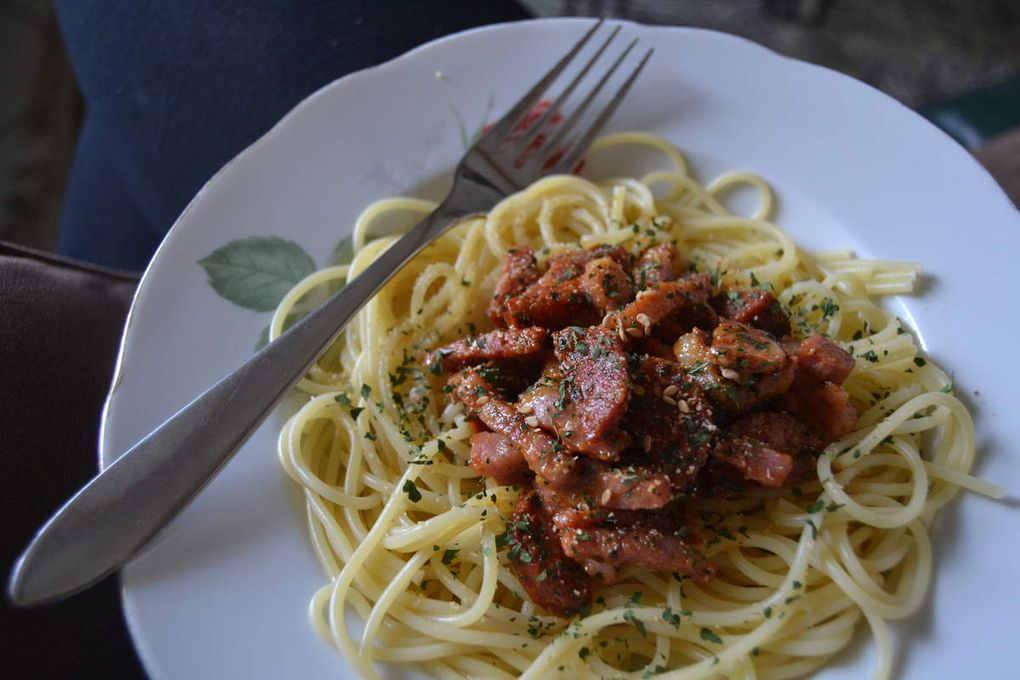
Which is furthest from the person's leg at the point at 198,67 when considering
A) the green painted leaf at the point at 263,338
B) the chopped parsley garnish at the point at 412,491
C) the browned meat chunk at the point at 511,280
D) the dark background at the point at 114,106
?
the chopped parsley garnish at the point at 412,491

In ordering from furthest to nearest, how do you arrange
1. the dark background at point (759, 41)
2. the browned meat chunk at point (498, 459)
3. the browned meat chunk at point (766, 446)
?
the dark background at point (759, 41)
the browned meat chunk at point (498, 459)
the browned meat chunk at point (766, 446)

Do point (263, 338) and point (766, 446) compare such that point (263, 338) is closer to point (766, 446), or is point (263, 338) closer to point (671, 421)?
point (671, 421)

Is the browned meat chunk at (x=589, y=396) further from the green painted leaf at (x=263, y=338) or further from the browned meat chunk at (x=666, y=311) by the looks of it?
the green painted leaf at (x=263, y=338)

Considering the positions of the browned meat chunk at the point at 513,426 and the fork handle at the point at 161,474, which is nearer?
the fork handle at the point at 161,474

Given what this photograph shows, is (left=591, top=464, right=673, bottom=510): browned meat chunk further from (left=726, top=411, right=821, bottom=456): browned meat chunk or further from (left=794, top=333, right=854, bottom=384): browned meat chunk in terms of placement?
(left=794, top=333, right=854, bottom=384): browned meat chunk

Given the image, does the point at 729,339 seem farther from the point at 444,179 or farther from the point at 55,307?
the point at 55,307

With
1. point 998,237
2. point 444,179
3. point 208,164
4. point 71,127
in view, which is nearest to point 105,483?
point 444,179
